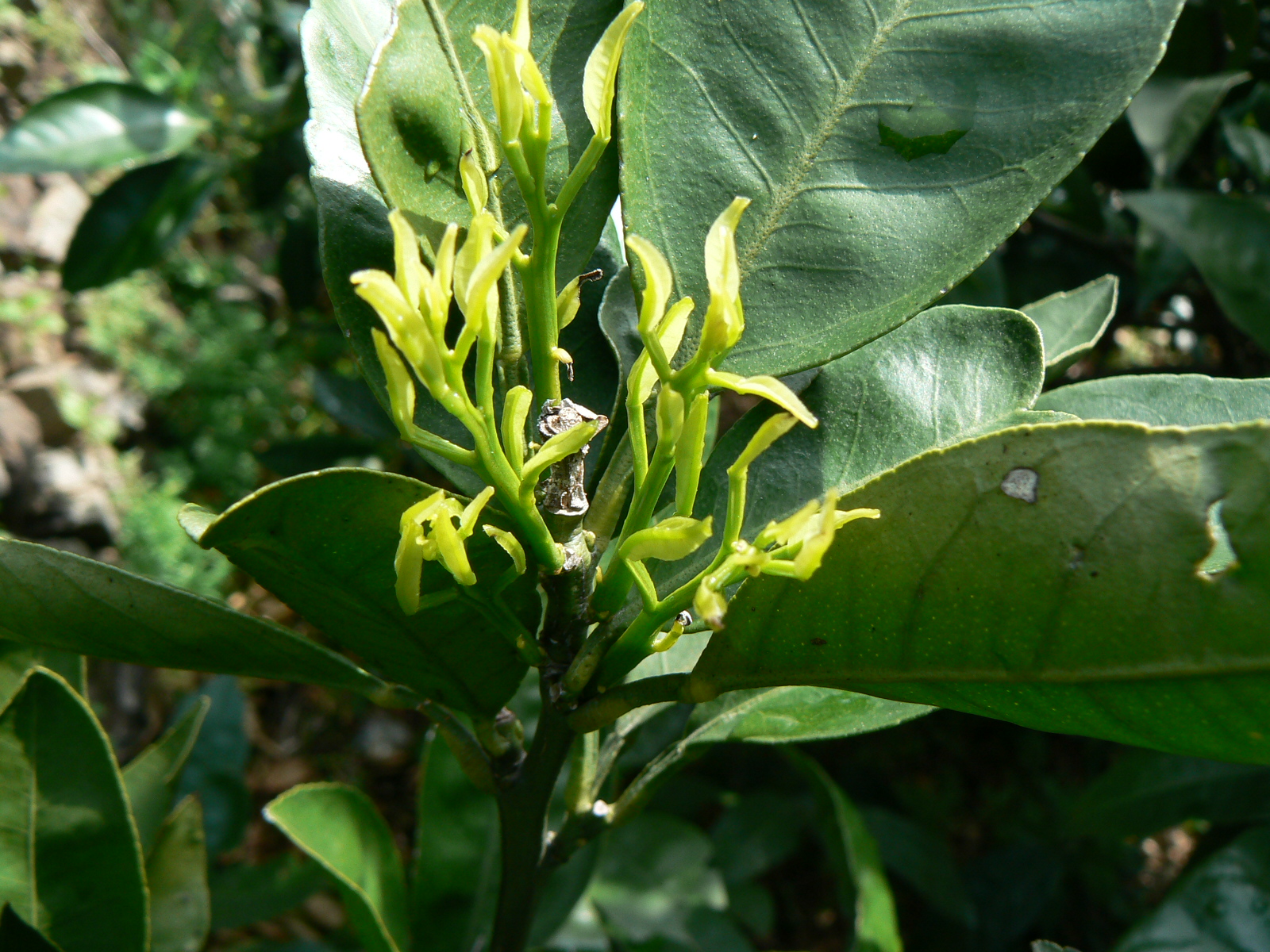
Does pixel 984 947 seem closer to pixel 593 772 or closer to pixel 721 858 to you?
pixel 721 858

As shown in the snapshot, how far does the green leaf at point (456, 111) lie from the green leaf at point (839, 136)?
5 centimetres

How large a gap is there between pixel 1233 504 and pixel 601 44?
0.37 metres

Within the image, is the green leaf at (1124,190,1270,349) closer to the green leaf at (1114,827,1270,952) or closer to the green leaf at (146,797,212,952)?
the green leaf at (1114,827,1270,952)

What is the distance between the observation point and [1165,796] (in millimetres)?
1409

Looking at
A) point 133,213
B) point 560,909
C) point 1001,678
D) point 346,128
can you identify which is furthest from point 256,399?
point 1001,678

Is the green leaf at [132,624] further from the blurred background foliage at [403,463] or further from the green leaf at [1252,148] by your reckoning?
the green leaf at [1252,148]

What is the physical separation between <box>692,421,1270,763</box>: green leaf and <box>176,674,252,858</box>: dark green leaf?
1179 millimetres

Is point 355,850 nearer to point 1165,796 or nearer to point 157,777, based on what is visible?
point 157,777

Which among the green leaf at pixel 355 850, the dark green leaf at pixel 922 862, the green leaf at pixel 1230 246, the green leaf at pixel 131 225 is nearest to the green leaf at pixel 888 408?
the green leaf at pixel 355 850

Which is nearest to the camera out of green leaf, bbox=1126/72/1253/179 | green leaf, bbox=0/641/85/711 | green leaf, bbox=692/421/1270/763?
green leaf, bbox=692/421/1270/763

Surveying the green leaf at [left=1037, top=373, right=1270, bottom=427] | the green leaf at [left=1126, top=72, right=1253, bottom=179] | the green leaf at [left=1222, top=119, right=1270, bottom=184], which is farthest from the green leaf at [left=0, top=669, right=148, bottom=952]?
the green leaf at [left=1222, top=119, right=1270, bottom=184]

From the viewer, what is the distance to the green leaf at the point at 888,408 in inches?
23.8

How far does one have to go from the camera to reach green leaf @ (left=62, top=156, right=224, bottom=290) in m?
1.85

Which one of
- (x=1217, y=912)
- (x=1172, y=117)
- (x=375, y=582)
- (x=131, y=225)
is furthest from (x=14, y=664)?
(x=1172, y=117)
